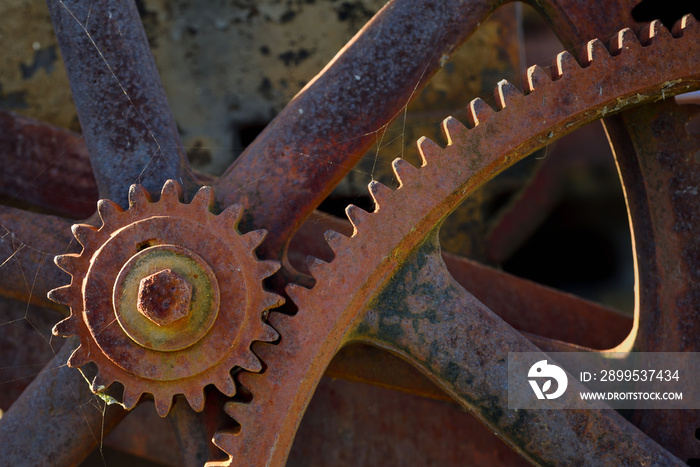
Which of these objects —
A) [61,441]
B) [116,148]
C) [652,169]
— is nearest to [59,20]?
[116,148]

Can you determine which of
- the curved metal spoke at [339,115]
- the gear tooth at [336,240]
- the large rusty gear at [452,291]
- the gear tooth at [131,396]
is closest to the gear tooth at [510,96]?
the large rusty gear at [452,291]

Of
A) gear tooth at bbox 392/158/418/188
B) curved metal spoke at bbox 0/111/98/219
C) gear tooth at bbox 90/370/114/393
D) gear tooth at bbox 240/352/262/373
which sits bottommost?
gear tooth at bbox 90/370/114/393

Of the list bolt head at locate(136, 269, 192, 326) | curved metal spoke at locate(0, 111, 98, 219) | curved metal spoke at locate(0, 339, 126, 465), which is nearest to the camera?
bolt head at locate(136, 269, 192, 326)

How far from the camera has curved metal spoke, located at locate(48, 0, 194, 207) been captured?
52.1 inches

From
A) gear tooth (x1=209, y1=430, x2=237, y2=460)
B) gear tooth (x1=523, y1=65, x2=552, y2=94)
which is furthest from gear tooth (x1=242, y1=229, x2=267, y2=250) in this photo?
gear tooth (x1=523, y1=65, x2=552, y2=94)

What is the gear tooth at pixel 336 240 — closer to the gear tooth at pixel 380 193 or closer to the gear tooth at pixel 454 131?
the gear tooth at pixel 380 193

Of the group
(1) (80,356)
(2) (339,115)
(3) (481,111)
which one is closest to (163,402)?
(1) (80,356)

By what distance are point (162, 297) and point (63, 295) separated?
0.24 m

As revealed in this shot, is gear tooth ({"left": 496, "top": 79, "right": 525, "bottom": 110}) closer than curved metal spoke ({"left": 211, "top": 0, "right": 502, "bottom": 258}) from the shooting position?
Yes

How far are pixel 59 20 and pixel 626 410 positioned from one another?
1522mm

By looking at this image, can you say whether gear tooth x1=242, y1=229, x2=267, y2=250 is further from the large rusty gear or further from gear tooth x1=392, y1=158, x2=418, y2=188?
gear tooth x1=392, y1=158, x2=418, y2=188

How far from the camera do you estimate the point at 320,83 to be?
1.37 meters

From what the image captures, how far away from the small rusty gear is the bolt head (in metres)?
0.02

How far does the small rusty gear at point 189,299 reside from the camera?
1.10m
